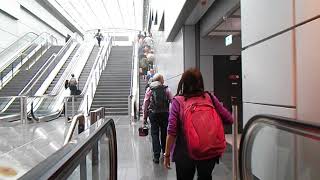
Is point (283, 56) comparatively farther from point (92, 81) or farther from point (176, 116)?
point (92, 81)

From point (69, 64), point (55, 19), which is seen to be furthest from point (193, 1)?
point (55, 19)

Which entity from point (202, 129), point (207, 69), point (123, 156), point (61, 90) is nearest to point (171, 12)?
point (207, 69)

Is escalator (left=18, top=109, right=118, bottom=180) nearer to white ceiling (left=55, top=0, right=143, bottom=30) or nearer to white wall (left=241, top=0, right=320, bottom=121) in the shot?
white wall (left=241, top=0, right=320, bottom=121)

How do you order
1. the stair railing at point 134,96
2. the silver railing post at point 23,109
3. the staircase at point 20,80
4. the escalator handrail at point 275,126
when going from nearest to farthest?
1. the escalator handrail at point 275,126
2. the silver railing post at point 23,109
3. the stair railing at point 134,96
4. the staircase at point 20,80

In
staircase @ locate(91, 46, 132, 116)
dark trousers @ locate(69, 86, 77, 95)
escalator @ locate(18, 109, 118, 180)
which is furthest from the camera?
staircase @ locate(91, 46, 132, 116)

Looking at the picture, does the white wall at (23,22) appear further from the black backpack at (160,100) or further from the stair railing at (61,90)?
the black backpack at (160,100)

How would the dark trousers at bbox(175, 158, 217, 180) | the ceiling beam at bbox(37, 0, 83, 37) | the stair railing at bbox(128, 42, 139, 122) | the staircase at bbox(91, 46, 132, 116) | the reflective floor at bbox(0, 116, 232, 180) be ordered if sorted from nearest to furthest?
1. the dark trousers at bbox(175, 158, 217, 180)
2. the reflective floor at bbox(0, 116, 232, 180)
3. the stair railing at bbox(128, 42, 139, 122)
4. the staircase at bbox(91, 46, 132, 116)
5. the ceiling beam at bbox(37, 0, 83, 37)

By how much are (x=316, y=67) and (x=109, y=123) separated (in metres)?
2.23

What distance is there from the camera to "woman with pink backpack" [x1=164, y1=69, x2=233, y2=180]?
282cm

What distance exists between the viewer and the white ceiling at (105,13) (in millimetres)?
32750

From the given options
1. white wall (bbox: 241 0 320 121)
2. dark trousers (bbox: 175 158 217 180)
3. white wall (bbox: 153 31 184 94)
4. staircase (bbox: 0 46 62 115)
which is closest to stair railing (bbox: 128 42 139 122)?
white wall (bbox: 153 31 184 94)

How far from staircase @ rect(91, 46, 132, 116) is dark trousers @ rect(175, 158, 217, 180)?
1389cm

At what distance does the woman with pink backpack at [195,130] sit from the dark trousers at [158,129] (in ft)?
9.40

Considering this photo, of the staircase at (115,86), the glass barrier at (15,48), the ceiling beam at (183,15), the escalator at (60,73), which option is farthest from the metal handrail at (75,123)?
the glass barrier at (15,48)
